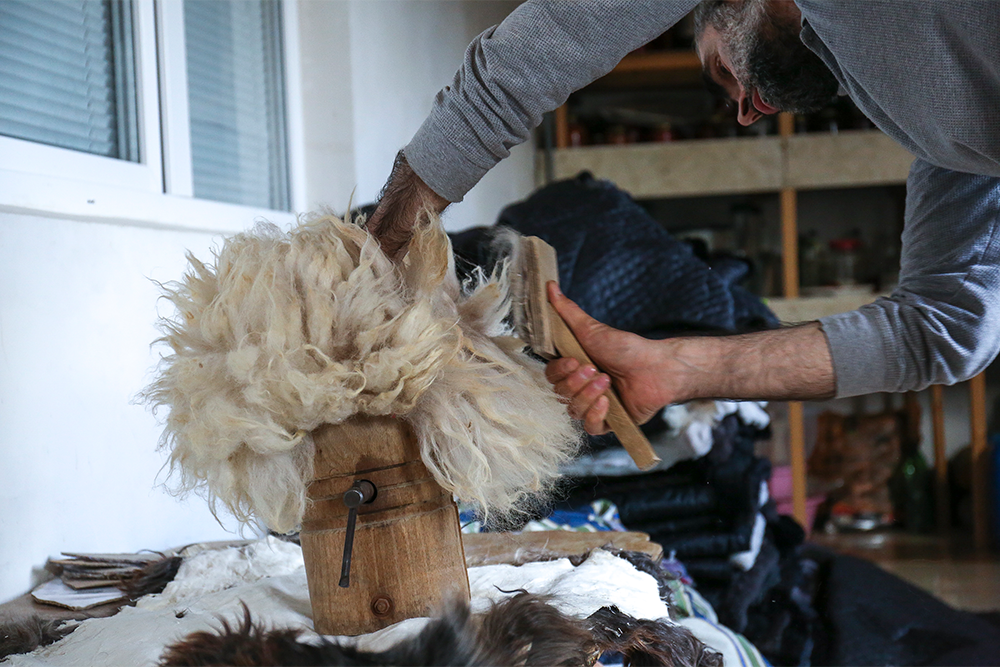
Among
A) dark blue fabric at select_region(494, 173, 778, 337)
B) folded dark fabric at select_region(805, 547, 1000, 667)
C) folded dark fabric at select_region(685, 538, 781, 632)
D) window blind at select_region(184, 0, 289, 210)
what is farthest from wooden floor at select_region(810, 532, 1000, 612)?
window blind at select_region(184, 0, 289, 210)

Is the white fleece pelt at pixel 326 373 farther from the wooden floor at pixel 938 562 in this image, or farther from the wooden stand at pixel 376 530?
the wooden floor at pixel 938 562

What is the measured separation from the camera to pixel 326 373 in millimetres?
636

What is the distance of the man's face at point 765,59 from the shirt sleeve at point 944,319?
221mm

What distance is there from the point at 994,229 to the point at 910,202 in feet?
0.39

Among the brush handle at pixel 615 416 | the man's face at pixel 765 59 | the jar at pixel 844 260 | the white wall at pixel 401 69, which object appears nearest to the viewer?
the brush handle at pixel 615 416

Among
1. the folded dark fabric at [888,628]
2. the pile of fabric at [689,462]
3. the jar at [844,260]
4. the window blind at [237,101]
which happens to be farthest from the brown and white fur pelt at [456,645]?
the jar at [844,260]

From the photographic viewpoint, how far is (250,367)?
2.09 feet

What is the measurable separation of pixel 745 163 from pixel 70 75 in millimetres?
2599

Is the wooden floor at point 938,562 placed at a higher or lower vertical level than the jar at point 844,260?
lower

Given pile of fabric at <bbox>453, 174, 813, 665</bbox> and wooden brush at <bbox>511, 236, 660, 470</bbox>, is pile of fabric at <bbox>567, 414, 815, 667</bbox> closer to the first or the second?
pile of fabric at <bbox>453, 174, 813, 665</bbox>

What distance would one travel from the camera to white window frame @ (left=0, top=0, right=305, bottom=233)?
981mm

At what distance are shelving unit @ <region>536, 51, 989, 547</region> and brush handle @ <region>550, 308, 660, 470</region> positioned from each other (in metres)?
2.40

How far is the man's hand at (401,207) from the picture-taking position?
0.78 m

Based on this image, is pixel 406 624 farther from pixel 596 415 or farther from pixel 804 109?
pixel 804 109
